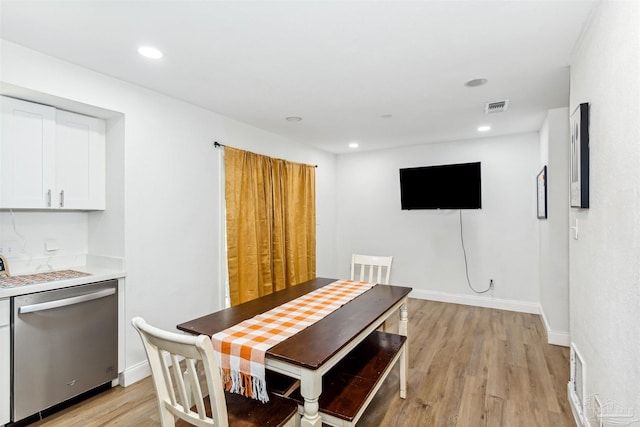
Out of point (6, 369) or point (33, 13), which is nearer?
point (33, 13)

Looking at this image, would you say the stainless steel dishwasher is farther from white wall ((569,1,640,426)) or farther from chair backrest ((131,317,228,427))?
white wall ((569,1,640,426))

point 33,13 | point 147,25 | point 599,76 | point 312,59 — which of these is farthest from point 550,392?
point 33,13

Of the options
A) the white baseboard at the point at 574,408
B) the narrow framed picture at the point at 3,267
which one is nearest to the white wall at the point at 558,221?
the white baseboard at the point at 574,408

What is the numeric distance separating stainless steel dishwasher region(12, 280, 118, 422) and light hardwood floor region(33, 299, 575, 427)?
17 cm

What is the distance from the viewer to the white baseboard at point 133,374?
103 inches

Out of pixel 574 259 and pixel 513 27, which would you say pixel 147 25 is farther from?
pixel 574 259

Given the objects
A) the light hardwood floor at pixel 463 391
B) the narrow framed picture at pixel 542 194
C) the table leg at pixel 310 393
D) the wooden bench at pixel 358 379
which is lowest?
the light hardwood floor at pixel 463 391

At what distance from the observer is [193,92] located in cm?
287

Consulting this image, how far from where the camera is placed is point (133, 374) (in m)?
2.68

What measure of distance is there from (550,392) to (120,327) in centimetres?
338

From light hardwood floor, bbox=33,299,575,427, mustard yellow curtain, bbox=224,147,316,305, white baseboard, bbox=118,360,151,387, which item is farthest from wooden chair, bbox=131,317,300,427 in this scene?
mustard yellow curtain, bbox=224,147,316,305

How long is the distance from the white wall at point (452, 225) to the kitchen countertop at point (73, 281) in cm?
388

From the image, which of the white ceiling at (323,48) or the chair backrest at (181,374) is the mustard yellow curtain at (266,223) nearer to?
the white ceiling at (323,48)

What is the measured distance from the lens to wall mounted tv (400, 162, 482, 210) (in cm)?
442
